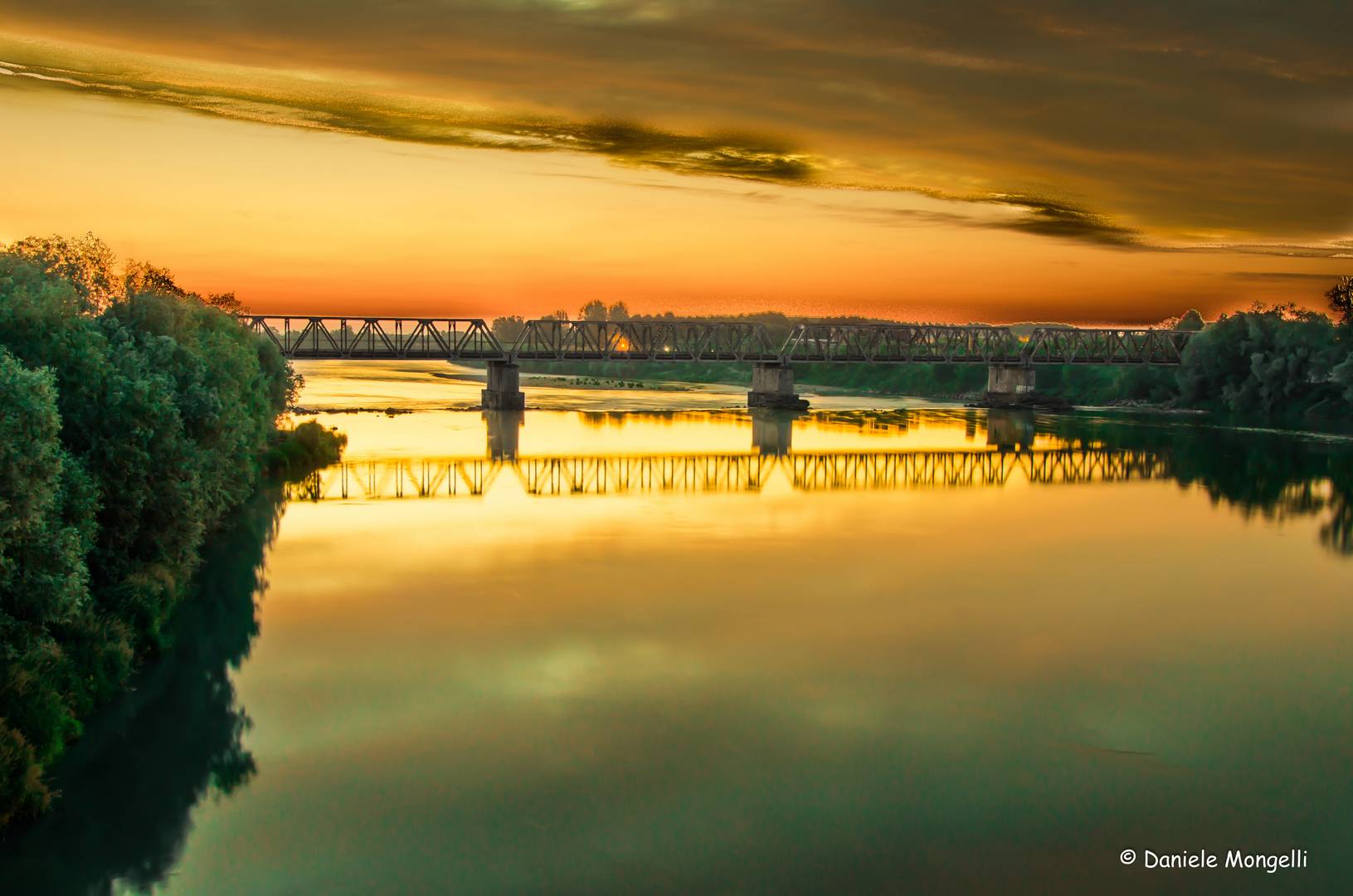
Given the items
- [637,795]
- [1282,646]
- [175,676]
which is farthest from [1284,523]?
[175,676]

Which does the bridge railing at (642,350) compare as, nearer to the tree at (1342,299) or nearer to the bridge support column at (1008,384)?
the bridge support column at (1008,384)

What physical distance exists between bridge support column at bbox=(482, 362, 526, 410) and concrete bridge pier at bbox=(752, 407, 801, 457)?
921 inches

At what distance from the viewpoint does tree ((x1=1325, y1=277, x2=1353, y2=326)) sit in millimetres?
132500

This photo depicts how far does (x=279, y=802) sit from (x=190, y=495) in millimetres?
11227

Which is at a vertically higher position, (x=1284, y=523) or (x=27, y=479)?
(x=27, y=479)

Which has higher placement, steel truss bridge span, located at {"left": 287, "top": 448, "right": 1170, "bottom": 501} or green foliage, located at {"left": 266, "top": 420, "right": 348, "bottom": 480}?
green foliage, located at {"left": 266, "top": 420, "right": 348, "bottom": 480}

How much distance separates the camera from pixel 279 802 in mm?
19078

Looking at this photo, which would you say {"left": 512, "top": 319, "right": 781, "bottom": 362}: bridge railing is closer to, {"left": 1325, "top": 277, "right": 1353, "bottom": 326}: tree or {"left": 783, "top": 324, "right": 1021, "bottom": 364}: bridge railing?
{"left": 783, "top": 324, "right": 1021, "bottom": 364}: bridge railing

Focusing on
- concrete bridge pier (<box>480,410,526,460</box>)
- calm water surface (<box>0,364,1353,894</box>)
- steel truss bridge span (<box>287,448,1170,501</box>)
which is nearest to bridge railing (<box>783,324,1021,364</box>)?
concrete bridge pier (<box>480,410,526,460</box>)

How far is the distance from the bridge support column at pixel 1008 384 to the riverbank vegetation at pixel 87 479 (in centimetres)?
11134

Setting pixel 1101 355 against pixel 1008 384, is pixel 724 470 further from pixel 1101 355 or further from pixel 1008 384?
pixel 1101 355

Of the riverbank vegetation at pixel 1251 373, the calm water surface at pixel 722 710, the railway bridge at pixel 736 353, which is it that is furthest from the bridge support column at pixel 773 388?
the calm water surface at pixel 722 710

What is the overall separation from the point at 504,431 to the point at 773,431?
2298 cm

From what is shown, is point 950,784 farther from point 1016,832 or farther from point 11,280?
point 11,280
